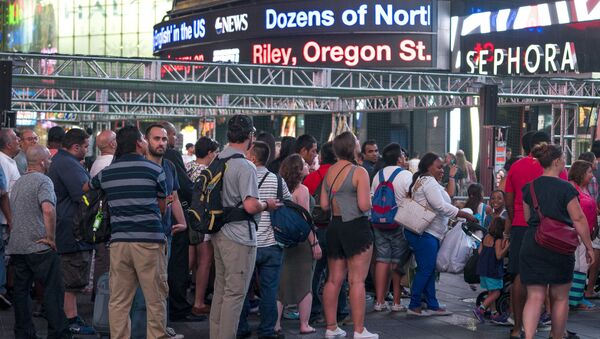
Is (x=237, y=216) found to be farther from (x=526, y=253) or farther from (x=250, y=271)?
(x=526, y=253)

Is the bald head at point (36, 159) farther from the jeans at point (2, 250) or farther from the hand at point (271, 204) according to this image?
the hand at point (271, 204)

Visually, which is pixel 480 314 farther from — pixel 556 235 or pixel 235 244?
pixel 235 244

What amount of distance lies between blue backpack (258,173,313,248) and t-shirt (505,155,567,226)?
1.95 meters

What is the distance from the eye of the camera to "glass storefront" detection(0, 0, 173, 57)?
258ft

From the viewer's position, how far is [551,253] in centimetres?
960

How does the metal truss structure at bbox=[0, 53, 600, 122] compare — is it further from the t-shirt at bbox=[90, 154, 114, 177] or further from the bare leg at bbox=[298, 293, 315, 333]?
the bare leg at bbox=[298, 293, 315, 333]

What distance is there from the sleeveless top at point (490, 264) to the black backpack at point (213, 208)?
124 inches

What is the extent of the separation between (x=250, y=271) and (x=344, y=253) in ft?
4.71

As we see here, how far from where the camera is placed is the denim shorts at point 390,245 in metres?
12.1

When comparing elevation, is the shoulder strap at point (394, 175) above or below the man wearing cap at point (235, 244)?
above

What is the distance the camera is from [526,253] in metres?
9.77

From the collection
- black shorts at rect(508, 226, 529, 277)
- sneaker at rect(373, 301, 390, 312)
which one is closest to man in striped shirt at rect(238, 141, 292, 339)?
black shorts at rect(508, 226, 529, 277)

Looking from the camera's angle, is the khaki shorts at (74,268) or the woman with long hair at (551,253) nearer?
the woman with long hair at (551,253)

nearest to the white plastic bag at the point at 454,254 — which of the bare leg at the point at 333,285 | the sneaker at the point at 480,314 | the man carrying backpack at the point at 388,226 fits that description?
the man carrying backpack at the point at 388,226
